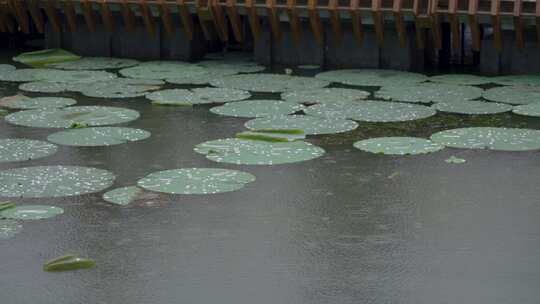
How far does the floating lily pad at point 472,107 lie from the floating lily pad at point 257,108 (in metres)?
1.37

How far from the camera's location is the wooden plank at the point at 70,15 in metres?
15.4

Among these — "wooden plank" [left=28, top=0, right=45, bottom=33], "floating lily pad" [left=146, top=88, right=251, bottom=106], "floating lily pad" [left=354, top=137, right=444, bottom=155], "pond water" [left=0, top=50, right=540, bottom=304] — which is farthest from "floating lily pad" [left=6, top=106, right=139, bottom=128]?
"wooden plank" [left=28, top=0, right=45, bottom=33]

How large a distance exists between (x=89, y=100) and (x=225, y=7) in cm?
269

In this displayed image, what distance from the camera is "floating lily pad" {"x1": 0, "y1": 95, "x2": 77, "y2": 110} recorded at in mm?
12273

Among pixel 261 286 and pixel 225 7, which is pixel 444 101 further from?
pixel 261 286

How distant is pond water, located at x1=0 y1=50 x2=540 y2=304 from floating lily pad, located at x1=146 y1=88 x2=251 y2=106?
5.92 ft

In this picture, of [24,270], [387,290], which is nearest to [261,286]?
[387,290]

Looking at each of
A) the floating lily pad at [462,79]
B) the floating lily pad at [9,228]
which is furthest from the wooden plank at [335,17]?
the floating lily pad at [9,228]

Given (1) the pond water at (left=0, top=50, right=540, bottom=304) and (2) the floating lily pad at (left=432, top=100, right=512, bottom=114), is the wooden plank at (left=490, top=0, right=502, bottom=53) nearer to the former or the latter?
(2) the floating lily pad at (left=432, top=100, right=512, bottom=114)

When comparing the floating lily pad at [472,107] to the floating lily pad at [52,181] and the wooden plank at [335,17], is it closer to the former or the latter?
the wooden plank at [335,17]

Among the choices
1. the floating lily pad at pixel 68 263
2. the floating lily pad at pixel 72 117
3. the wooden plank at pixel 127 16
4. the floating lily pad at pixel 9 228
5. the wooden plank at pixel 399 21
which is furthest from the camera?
the wooden plank at pixel 127 16

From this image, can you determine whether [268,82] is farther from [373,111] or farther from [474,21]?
[474,21]

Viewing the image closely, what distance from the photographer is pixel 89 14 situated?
50.6 feet

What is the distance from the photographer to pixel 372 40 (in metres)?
14.3
